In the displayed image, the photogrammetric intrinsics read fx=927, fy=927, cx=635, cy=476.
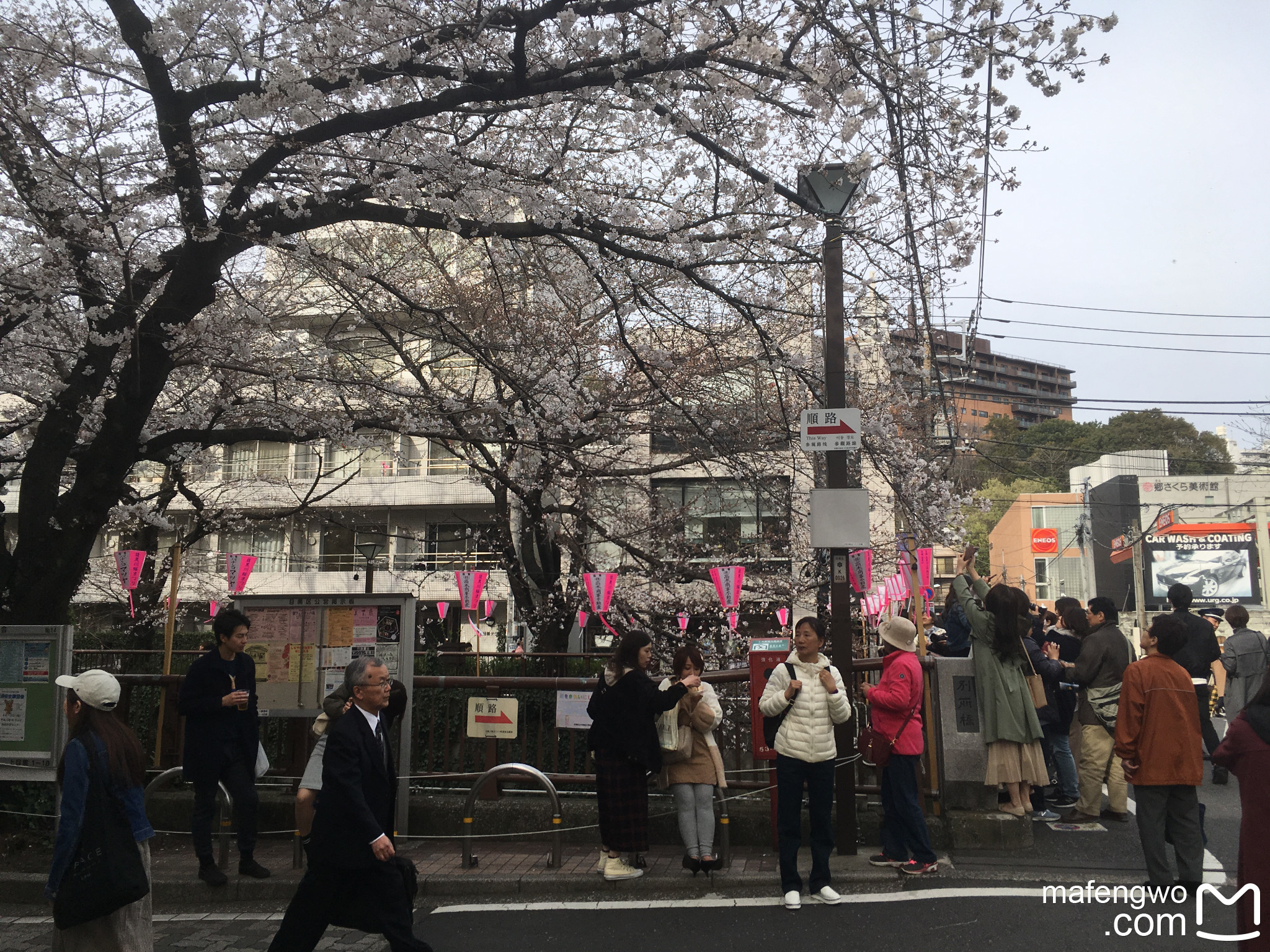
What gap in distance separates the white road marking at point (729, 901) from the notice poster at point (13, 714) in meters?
3.88

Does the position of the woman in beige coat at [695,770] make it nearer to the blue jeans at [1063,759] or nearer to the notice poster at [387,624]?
the notice poster at [387,624]

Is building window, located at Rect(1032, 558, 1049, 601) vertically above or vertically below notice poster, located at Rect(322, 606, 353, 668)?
above

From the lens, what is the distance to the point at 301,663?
794 cm

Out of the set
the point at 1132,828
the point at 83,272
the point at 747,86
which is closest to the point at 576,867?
the point at 1132,828

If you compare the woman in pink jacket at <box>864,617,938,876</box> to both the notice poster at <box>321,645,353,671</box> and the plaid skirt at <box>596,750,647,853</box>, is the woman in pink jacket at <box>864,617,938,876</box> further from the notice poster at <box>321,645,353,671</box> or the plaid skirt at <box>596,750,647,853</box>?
the notice poster at <box>321,645,353,671</box>

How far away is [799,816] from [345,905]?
2900 millimetres

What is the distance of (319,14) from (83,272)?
321 centimetres

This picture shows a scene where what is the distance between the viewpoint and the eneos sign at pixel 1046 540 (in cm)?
5197

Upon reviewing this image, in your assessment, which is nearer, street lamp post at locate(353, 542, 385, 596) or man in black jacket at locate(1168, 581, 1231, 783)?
man in black jacket at locate(1168, 581, 1231, 783)

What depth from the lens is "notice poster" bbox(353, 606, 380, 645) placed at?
7.90 meters

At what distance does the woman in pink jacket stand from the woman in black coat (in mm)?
1347

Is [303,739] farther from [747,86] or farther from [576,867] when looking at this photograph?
[747,86]

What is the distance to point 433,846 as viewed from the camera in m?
7.70

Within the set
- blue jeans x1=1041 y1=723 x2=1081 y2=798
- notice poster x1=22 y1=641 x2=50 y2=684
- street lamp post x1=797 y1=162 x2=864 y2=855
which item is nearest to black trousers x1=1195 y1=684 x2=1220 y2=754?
blue jeans x1=1041 y1=723 x2=1081 y2=798
